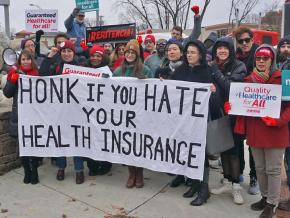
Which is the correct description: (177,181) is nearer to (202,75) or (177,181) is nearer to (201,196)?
(201,196)

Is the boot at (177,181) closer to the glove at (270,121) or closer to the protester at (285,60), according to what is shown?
the protester at (285,60)

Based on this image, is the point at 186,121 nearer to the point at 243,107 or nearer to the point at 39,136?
the point at 243,107

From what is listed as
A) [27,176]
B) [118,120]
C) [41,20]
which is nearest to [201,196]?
[118,120]

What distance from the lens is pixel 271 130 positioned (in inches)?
145

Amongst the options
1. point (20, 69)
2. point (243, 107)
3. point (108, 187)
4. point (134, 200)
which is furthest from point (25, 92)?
point (243, 107)

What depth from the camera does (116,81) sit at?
4605mm

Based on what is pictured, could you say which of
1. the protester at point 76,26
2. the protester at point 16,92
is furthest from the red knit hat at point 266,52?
the protester at point 76,26

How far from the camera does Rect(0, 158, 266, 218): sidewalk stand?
4.06 meters

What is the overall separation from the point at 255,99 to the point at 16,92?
294 centimetres

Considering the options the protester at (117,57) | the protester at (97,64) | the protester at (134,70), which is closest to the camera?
the protester at (134,70)

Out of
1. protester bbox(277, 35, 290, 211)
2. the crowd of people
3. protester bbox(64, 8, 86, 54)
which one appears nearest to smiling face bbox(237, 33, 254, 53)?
the crowd of people

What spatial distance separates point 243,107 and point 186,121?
0.68 meters

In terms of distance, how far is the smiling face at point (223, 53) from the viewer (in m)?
4.08

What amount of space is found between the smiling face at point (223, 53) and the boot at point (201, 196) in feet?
4.67
